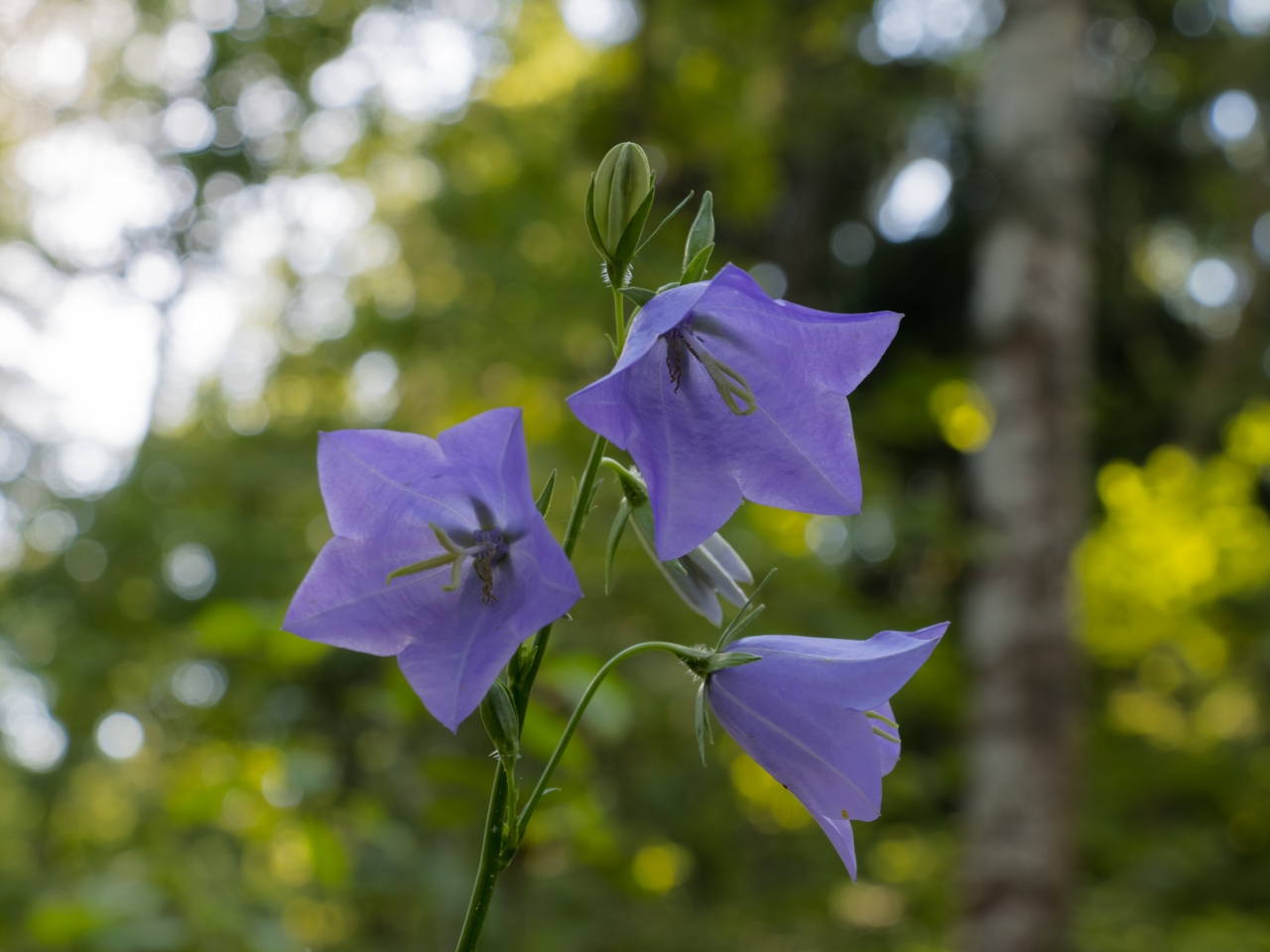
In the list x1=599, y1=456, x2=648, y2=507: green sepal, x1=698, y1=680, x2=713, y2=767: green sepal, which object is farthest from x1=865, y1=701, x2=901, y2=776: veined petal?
x1=599, y1=456, x2=648, y2=507: green sepal

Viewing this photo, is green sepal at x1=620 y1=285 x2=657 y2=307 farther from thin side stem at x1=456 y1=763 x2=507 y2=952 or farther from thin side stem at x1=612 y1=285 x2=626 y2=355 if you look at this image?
thin side stem at x1=456 y1=763 x2=507 y2=952

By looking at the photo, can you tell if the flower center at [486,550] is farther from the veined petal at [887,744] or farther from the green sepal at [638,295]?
the veined petal at [887,744]

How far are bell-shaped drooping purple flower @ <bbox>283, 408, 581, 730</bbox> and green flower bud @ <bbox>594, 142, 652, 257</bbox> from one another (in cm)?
22

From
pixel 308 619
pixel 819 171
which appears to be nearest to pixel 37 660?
pixel 308 619

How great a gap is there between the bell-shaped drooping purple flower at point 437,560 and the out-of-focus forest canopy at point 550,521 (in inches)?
41.7

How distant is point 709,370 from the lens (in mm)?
954

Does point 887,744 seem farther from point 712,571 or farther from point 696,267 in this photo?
point 696,267

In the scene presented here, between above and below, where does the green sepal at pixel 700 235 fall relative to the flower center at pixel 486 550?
above

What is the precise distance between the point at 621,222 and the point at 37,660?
11.8ft

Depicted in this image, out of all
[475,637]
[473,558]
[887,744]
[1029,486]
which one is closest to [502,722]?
[475,637]

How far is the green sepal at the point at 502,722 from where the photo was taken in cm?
73

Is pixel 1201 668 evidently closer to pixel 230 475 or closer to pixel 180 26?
pixel 230 475

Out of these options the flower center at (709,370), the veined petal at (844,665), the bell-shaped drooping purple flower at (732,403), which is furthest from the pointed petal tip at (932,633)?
the flower center at (709,370)

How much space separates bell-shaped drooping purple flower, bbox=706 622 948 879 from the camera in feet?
2.74
